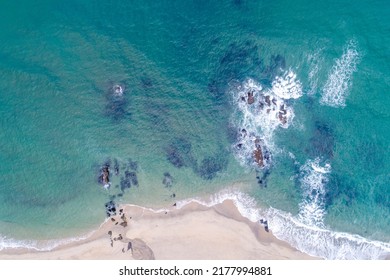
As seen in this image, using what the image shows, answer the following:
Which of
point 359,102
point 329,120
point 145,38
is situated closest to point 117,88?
point 145,38

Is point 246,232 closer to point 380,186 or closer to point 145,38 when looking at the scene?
point 380,186

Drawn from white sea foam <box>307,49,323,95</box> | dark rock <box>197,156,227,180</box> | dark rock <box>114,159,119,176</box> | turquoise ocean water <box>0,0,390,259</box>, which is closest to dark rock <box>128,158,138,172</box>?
turquoise ocean water <box>0,0,390,259</box>

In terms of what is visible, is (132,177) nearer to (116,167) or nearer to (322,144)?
A: (116,167)

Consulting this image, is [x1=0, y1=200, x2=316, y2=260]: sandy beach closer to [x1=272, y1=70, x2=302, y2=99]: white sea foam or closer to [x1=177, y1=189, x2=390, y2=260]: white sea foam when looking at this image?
[x1=177, y1=189, x2=390, y2=260]: white sea foam

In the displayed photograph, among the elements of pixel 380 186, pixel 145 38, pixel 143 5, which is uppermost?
pixel 143 5

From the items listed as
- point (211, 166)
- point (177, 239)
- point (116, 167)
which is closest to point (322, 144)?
point (211, 166)

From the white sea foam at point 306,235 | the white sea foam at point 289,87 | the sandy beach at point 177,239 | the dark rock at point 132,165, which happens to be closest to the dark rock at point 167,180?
the white sea foam at point 306,235
